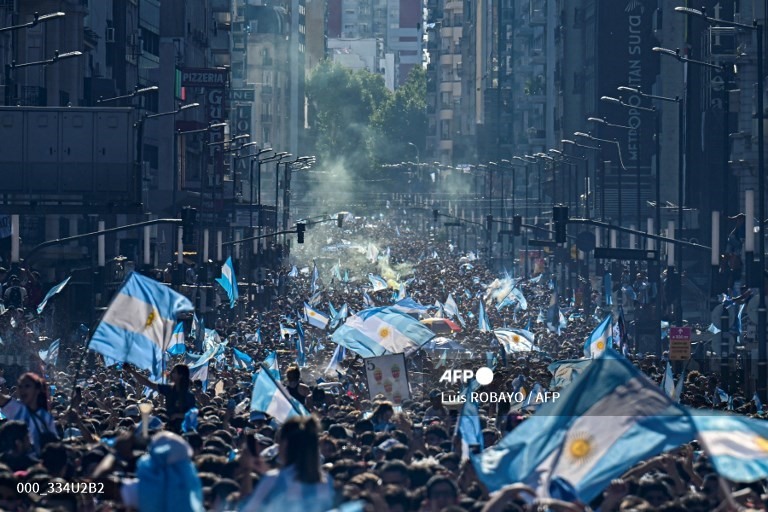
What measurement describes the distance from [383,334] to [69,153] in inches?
1113

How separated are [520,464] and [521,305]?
44108 mm

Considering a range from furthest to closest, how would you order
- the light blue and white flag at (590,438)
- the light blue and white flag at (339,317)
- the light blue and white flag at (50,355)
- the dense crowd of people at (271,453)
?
the light blue and white flag at (339,317)
the light blue and white flag at (50,355)
the light blue and white flag at (590,438)
the dense crowd of people at (271,453)

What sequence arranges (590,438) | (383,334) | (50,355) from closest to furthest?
1. (590,438)
2. (383,334)
3. (50,355)

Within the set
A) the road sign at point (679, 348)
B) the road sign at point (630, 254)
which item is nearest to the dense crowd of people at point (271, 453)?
the road sign at point (679, 348)

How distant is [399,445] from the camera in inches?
564

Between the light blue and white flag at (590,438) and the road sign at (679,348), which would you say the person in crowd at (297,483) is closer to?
the light blue and white flag at (590,438)

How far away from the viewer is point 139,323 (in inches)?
766

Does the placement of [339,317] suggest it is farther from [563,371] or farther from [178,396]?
[178,396]

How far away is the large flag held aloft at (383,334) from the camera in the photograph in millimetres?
25688

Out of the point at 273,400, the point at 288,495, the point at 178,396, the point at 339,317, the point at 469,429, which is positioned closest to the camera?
the point at 288,495

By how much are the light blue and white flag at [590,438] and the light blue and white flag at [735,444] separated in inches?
5.6

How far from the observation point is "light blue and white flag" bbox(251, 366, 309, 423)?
620 inches

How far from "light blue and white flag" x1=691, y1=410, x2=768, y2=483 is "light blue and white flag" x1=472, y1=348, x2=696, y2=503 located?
14cm

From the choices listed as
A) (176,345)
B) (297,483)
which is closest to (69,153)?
(176,345)
